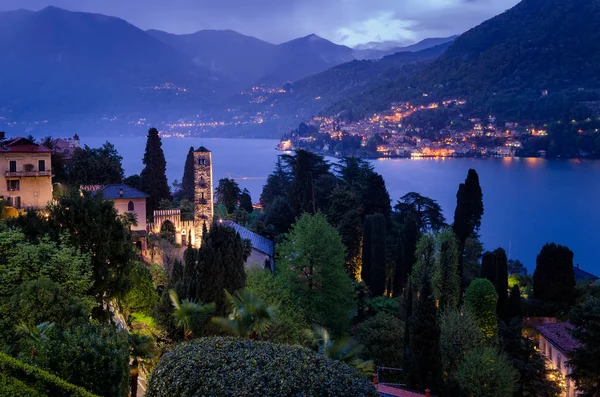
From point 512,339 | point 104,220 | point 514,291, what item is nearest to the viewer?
point 104,220

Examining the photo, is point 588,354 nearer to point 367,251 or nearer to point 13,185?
point 367,251

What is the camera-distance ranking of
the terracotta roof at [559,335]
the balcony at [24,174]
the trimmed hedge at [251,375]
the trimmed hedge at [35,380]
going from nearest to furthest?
the trimmed hedge at [35,380] < the trimmed hedge at [251,375] < the terracotta roof at [559,335] < the balcony at [24,174]

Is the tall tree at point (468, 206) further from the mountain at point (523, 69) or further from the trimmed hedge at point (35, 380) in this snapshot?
the mountain at point (523, 69)

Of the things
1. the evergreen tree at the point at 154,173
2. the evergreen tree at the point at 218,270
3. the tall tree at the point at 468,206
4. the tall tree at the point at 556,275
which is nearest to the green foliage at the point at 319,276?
the evergreen tree at the point at 218,270

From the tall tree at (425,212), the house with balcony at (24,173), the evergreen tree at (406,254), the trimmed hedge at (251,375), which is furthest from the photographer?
the tall tree at (425,212)

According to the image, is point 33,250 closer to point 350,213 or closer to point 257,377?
point 257,377

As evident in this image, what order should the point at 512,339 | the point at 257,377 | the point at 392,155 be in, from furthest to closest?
1. the point at 392,155
2. the point at 512,339
3. the point at 257,377

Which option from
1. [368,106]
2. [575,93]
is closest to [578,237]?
[575,93]

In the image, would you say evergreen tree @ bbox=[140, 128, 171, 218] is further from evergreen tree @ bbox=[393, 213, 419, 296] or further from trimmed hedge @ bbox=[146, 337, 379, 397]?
trimmed hedge @ bbox=[146, 337, 379, 397]

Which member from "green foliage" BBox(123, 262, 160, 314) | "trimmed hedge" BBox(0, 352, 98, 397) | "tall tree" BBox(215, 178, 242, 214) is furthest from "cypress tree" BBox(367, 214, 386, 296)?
"trimmed hedge" BBox(0, 352, 98, 397)
